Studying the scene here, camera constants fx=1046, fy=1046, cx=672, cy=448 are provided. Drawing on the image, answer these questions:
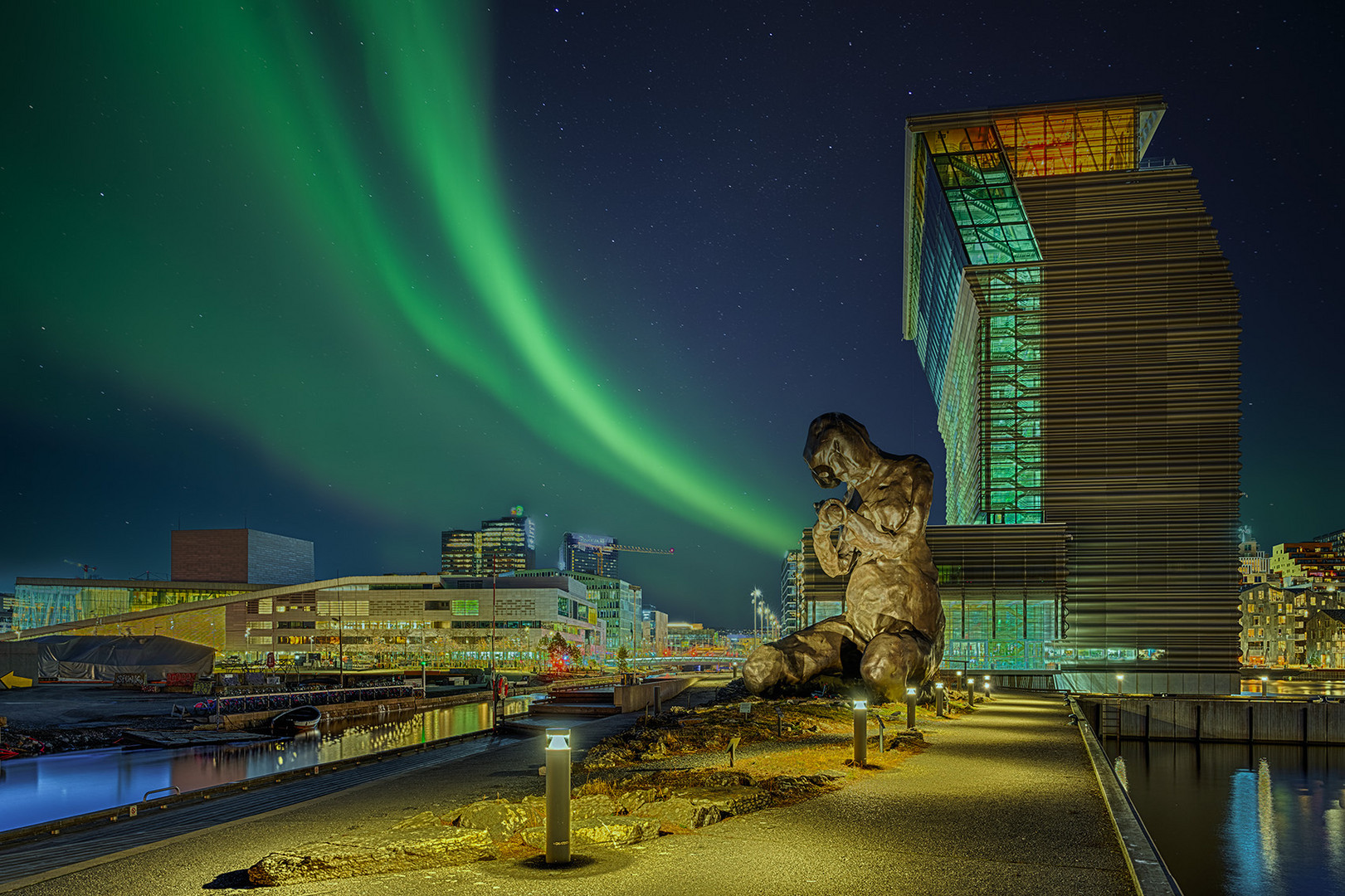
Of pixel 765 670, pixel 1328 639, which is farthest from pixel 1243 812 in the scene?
pixel 1328 639

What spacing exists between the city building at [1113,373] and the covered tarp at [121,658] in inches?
2446

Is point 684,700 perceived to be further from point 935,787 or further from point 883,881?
point 883,881

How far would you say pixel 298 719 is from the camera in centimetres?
4078

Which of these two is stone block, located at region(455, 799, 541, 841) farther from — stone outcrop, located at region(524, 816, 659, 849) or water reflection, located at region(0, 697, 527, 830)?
water reflection, located at region(0, 697, 527, 830)

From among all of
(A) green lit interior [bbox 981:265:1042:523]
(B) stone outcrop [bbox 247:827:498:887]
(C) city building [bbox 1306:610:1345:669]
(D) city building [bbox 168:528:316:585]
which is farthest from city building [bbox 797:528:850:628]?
(D) city building [bbox 168:528:316:585]

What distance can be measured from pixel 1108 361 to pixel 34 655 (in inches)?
3388

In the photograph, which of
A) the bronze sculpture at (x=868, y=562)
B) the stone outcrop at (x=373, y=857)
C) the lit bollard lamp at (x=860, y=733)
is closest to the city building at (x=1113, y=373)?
the bronze sculpture at (x=868, y=562)

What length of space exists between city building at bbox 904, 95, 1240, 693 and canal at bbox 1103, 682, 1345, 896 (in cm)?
2195

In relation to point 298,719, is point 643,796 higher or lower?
higher

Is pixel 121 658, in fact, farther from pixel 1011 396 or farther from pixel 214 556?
pixel 214 556

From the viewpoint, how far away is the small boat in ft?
132

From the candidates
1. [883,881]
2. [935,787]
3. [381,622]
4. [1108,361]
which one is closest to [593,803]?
[883,881]

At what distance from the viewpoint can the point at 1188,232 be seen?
70500 millimetres

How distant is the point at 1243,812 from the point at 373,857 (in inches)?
1244
